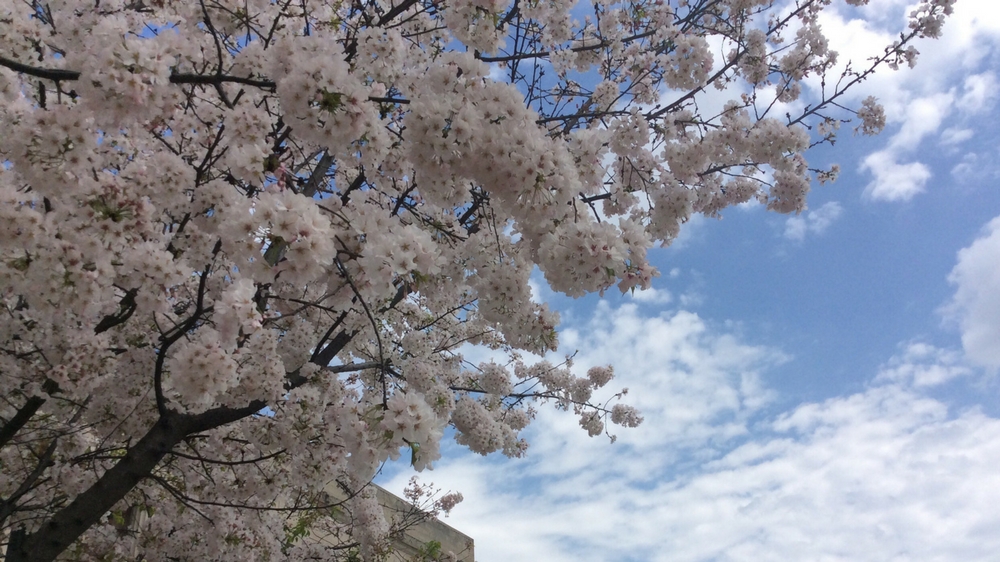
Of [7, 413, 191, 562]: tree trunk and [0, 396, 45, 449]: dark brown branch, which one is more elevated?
[0, 396, 45, 449]: dark brown branch

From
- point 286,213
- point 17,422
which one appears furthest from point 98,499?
point 286,213

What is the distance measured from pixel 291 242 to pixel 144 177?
116 cm

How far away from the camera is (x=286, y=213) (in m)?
2.43

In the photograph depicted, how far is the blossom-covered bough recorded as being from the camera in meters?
2.60

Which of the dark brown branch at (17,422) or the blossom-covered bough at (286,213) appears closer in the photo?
the blossom-covered bough at (286,213)

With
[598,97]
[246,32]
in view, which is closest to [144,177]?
[246,32]

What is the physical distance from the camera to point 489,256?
13.7 feet

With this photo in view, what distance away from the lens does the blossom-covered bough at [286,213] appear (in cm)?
260

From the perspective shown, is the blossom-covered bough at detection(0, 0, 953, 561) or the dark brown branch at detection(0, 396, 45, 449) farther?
the dark brown branch at detection(0, 396, 45, 449)

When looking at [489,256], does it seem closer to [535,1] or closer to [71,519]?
[535,1]

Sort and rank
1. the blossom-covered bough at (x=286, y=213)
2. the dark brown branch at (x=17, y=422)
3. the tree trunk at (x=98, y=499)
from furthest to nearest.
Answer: the dark brown branch at (x=17, y=422) → the tree trunk at (x=98, y=499) → the blossom-covered bough at (x=286, y=213)

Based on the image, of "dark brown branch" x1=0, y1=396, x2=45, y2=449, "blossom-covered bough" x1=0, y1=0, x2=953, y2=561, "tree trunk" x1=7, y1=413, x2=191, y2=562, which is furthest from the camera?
"dark brown branch" x1=0, y1=396, x2=45, y2=449

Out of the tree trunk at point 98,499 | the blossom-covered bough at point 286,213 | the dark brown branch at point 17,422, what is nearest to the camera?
the blossom-covered bough at point 286,213

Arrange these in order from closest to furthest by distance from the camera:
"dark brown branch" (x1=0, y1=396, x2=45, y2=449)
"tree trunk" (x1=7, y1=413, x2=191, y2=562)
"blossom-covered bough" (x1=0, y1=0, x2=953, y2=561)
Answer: "blossom-covered bough" (x1=0, y1=0, x2=953, y2=561)
"tree trunk" (x1=7, y1=413, x2=191, y2=562)
"dark brown branch" (x1=0, y1=396, x2=45, y2=449)
